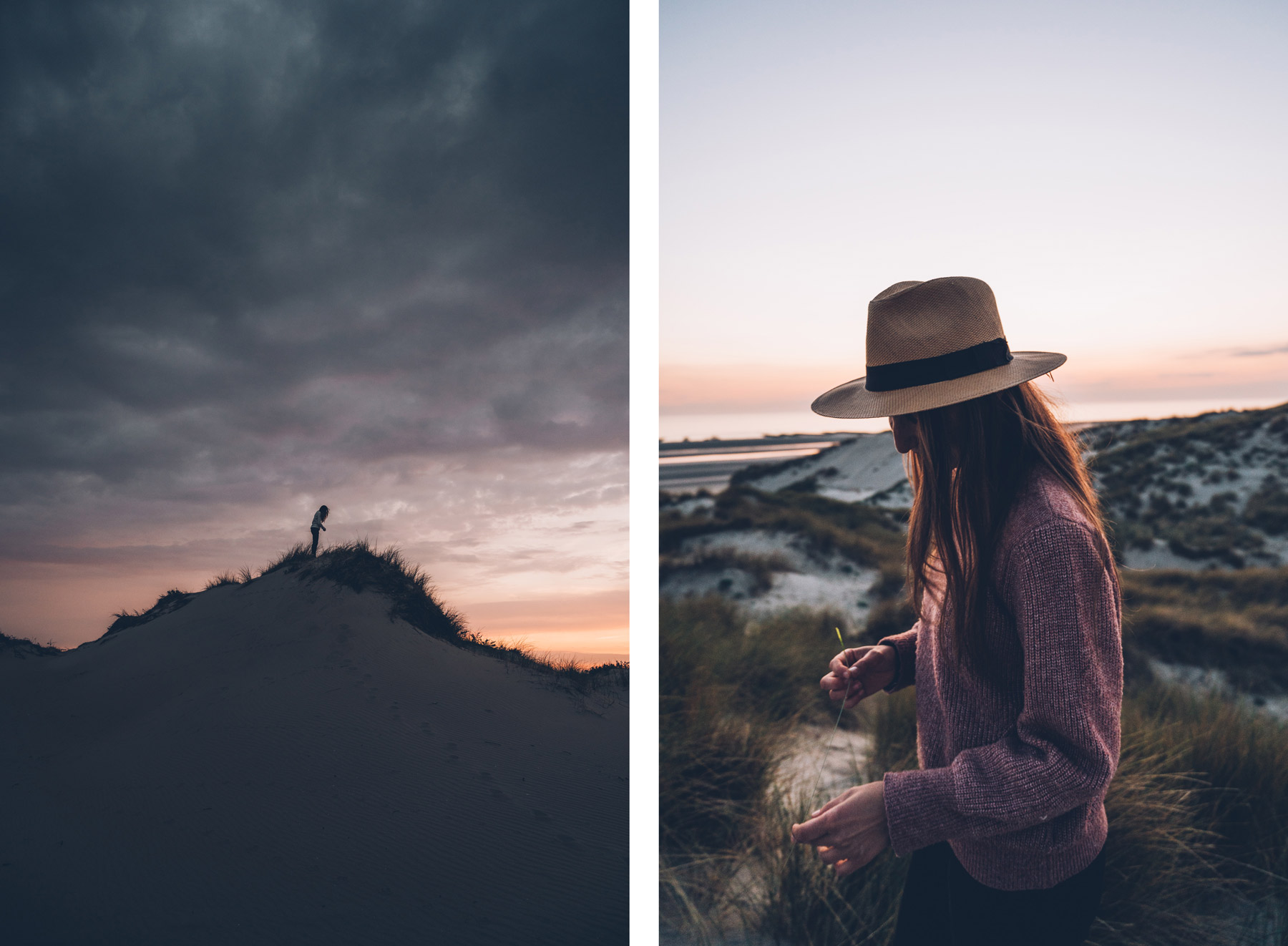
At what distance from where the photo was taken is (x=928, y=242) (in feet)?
6.33

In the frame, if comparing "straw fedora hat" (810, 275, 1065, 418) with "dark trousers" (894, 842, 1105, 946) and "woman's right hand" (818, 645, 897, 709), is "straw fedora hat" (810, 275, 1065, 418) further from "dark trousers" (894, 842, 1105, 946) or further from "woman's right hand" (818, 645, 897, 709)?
"dark trousers" (894, 842, 1105, 946)

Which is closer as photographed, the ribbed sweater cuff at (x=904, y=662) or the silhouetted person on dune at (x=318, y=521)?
the ribbed sweater cuff at (x=904, y=662)

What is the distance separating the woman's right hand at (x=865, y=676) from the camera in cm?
85

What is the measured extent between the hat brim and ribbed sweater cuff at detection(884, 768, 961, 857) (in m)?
0.38

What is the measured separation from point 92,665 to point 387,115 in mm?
1840

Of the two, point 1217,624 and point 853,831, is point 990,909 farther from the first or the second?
point 1217,624

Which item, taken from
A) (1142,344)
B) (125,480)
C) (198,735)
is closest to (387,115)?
(125,480)

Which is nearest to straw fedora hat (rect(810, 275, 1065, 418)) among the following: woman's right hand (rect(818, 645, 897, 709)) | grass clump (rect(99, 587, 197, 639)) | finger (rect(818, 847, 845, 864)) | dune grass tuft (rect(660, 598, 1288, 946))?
woman's right hand (rect(818, 645, 897, 709))

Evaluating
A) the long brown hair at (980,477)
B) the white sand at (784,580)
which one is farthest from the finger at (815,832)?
the white sand at (784,580)

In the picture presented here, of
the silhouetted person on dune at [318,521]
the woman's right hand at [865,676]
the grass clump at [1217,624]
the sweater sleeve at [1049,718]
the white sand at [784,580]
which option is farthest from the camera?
the white sand at [784,580]

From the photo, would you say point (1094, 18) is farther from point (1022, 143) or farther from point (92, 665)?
point (92, 665)

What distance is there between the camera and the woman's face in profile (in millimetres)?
694

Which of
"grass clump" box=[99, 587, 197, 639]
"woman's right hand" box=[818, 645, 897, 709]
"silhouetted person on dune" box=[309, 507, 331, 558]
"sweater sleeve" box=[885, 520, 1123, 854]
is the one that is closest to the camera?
"sweater sleeve" box=[885, 520, 1123, 854]

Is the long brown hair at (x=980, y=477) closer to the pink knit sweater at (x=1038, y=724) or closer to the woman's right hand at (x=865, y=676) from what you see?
the pink knit sweater at (x=1038, y=724)
